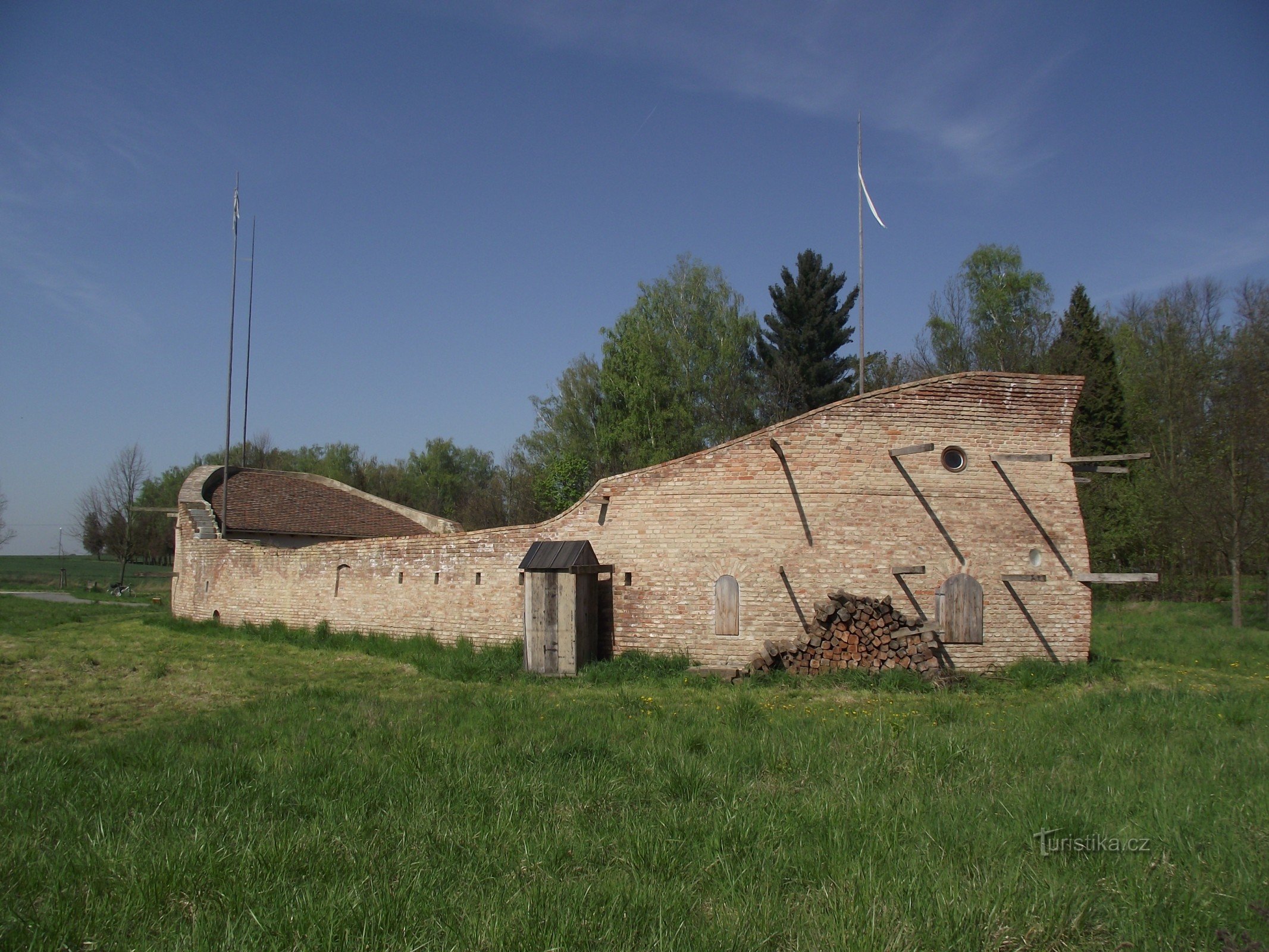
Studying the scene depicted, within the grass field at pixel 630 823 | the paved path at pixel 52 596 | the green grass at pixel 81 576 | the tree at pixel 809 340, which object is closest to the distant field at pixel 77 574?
the green grass at pixel 81 576

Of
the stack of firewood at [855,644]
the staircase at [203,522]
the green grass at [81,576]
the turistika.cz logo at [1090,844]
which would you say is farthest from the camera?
the green grass at [81,576]

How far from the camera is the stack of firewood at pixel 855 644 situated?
12.6 meters

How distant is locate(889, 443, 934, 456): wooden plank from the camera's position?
41.1 feet

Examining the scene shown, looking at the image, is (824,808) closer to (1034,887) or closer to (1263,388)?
(1034,887)

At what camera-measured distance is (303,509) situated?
85.3 ft

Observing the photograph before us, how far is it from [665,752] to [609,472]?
29350 millimetres

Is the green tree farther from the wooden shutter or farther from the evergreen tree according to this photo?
the wooden shutter

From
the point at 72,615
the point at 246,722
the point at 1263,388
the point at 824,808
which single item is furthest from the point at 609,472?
the point at 824,808

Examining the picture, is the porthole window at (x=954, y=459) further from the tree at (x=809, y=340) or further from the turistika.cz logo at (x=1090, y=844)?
the tree at (x=809, y=340)

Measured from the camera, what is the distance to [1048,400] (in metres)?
13.4

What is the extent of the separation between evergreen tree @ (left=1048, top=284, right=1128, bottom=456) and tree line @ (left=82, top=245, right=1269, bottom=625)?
0.18 ft

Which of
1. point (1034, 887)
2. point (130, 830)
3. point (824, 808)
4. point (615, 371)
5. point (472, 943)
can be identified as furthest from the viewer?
point (615, 371)

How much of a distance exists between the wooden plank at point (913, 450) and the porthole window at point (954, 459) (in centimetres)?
38

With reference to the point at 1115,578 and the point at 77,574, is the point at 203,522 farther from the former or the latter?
the point at 77,574
